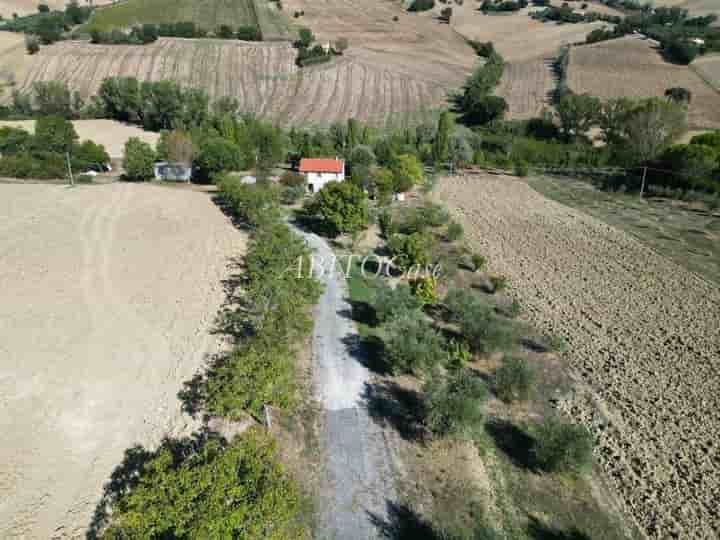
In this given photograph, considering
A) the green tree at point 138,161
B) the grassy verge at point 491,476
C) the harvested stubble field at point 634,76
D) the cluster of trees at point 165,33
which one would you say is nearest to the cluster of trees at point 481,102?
the harvested stubble field at point 634,76

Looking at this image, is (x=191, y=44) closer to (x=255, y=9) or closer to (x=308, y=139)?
(x=255, y=9)

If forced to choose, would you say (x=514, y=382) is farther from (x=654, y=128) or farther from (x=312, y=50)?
(x=312, y=50)

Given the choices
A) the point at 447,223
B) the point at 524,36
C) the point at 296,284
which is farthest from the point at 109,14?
the point at 296,284

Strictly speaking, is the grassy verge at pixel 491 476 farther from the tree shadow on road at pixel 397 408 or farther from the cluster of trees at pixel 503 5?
the cluster of trees at pixel 503 5

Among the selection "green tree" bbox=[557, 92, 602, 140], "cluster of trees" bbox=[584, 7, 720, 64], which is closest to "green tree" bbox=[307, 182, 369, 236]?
"green tree" bbox=[557, 92, 602, 140]

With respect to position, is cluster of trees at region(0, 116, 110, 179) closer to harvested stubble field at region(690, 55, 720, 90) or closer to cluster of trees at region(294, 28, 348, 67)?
cluster of trees at region(294, 28, 348, 67)
